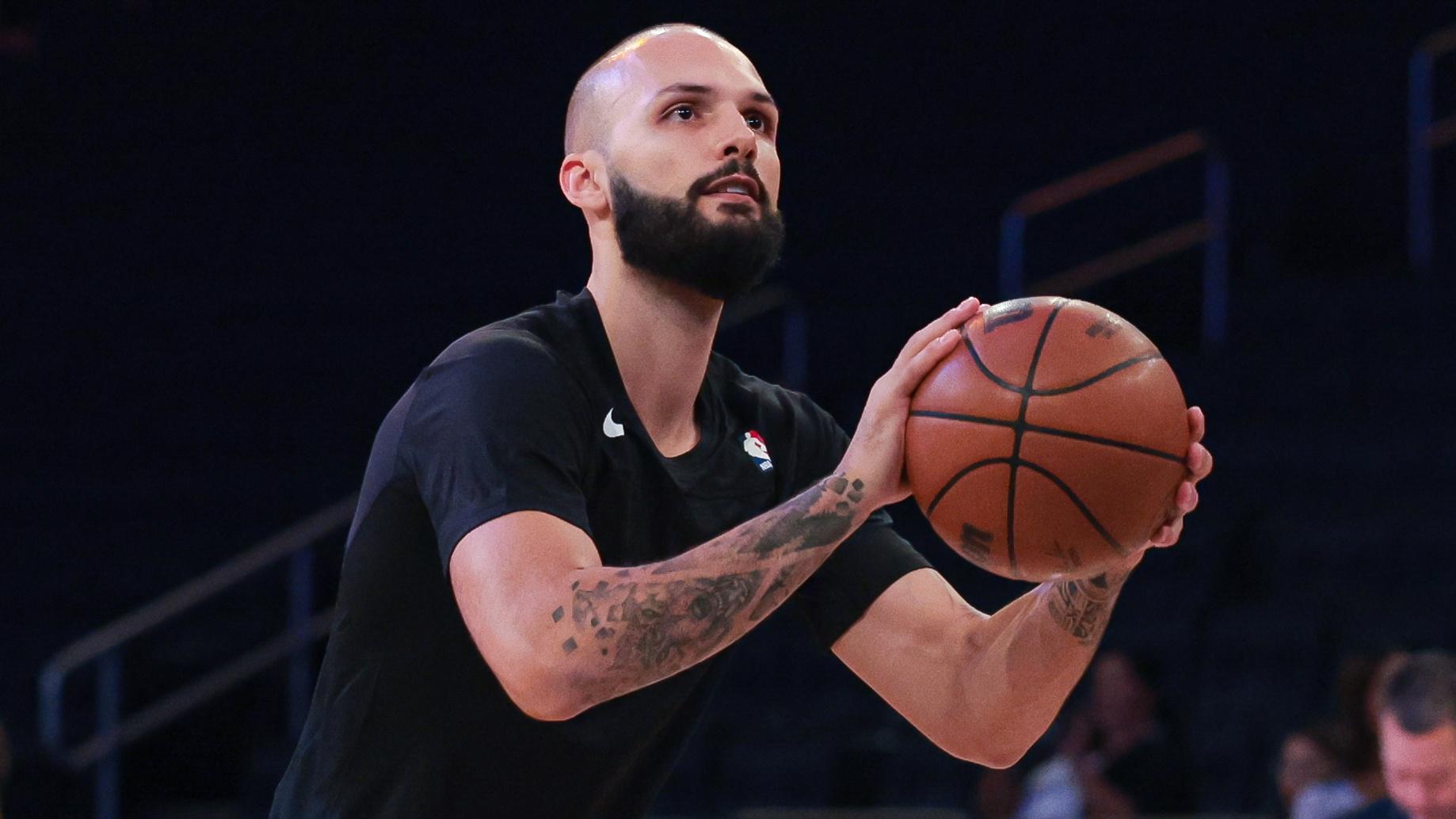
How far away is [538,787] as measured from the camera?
284 centimetres

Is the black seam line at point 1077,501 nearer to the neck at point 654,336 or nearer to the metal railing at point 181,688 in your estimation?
the neck at point 654,336

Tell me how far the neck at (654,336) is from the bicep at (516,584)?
0.52 meters

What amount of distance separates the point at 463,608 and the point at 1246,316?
24.8 feet

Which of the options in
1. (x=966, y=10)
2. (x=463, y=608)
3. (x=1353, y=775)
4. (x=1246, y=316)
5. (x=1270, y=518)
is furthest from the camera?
(x=966, y=10)

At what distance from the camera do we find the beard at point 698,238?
9.28 ft

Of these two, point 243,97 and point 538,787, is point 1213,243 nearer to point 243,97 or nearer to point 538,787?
point 243,97

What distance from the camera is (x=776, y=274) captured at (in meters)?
11.8

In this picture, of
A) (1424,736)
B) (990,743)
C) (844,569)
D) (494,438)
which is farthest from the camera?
(1424,736)

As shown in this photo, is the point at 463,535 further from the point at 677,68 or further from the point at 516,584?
the point at 677,68

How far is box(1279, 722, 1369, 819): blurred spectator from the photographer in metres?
5.93

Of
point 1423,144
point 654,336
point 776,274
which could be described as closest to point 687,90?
point 654,336

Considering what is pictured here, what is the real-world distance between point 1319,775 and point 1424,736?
1.35 meters

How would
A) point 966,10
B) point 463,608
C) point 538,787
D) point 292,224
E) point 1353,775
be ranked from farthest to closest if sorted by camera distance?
point 966,10
point 292,224
point 1353,775
point 538,787
point 463,608

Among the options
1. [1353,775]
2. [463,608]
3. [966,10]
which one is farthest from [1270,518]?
[463,608]
